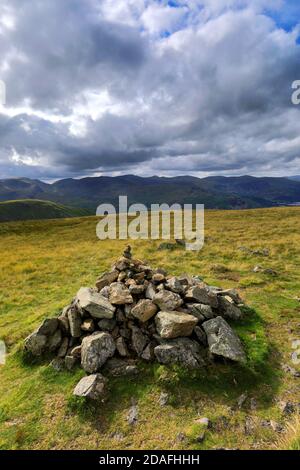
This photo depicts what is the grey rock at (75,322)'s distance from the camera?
9.62m

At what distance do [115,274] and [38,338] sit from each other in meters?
4.42

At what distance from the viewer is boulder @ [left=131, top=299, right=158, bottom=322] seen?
381 inches

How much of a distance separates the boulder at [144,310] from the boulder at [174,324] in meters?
0.36

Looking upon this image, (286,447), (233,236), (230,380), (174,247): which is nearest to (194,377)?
(230,380)

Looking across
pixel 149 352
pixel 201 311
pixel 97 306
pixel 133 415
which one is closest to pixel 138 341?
pixel 149 352

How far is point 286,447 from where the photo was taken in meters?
5.48

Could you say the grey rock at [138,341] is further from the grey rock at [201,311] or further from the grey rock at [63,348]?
the grey rock at [63,348]

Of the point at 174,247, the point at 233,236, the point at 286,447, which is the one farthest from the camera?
the point at 233,236

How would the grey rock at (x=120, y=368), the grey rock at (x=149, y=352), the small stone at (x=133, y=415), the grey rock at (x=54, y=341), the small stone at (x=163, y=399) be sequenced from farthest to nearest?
the grey rock at (x=54, y=341), the grey rock at (x=149, y=352), the grey rock at (x=120, y=368), the small stone at (x=163, y=399), the small stone at (x=133, y=415)

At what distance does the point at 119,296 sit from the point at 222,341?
4.11 metres

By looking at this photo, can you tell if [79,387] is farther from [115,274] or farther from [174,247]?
[174,247]

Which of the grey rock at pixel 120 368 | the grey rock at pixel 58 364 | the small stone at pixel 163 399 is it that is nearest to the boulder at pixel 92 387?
the grey rock at pixel 120 368

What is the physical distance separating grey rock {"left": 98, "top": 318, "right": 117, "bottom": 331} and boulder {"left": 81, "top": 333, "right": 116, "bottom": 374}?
16.4 inches

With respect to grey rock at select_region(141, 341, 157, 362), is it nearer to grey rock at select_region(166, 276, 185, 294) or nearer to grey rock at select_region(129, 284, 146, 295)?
grey rock at select_region(129, 284, 146, 295)
